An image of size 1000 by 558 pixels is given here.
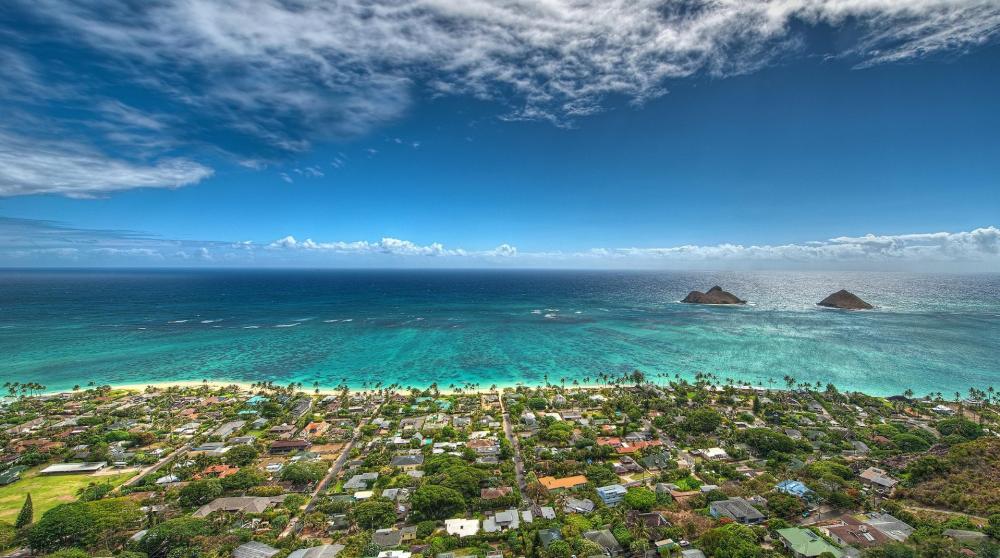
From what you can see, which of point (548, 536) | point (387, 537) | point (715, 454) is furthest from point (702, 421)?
point (387, 537)

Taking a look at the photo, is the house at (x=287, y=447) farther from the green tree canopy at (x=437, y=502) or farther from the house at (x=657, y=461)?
the house at (x=657, y=461)

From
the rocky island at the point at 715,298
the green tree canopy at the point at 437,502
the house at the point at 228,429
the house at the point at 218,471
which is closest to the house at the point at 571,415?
the green tree canopy at the point at 437,502

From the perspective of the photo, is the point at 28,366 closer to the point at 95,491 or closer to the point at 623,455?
the point at 95,491

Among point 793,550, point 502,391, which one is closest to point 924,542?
point 793,550

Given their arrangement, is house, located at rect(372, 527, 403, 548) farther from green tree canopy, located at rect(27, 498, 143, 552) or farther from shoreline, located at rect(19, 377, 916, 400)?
shoreline, located at rect(19, 377, 916, 400)

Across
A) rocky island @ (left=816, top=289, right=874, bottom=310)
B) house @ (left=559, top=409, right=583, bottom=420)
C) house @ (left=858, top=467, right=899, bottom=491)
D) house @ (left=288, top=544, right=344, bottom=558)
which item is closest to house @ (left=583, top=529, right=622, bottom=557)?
house @ (left=288, top=544, right=344, bottom=558)
